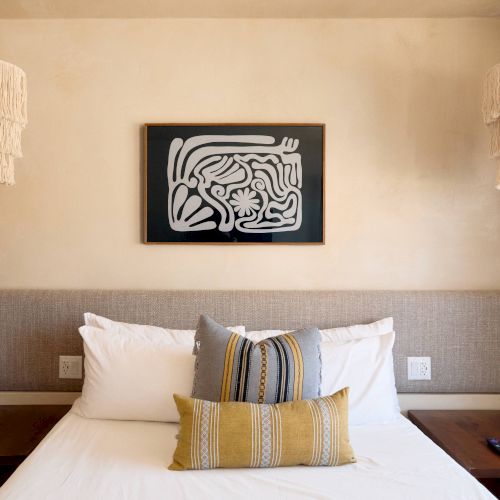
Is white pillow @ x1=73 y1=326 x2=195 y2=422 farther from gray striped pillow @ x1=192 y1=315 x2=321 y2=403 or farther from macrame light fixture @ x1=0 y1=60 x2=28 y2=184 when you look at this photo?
macrame light fixture @ x1=0 y1=60 x2=28 y2=184

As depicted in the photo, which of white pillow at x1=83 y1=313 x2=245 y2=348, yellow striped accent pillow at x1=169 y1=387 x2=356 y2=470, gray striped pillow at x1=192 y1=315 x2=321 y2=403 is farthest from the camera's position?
white pillow at x1=83 y1=313 x2=245 y2=348

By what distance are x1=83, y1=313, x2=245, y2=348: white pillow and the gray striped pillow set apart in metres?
0.27

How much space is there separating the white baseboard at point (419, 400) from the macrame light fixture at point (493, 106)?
3.34ft

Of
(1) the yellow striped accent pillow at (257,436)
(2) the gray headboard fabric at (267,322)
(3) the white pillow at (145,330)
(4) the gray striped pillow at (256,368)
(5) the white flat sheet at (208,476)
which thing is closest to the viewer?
(5) the white flat sheet at (208,476)

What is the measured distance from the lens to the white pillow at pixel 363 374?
1984 millimetres

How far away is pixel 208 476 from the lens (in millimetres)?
1534

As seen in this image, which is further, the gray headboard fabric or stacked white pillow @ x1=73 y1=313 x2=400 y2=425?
the gray headboard fabric

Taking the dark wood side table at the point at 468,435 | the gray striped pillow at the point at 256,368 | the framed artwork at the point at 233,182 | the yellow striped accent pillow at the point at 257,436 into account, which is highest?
the framed artwork at the point at 233,182

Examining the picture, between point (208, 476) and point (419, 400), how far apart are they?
1222mm

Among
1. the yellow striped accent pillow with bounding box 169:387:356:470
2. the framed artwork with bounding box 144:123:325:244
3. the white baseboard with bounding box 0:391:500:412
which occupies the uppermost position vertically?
the framed artwork with bounding box 144:123:325:244

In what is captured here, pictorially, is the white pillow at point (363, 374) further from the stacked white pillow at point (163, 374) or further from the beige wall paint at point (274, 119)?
the beige wall paint at point (274, 119)

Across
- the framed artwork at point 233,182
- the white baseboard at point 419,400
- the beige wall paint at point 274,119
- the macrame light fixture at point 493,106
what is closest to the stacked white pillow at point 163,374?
the white baseboard at point 419,400

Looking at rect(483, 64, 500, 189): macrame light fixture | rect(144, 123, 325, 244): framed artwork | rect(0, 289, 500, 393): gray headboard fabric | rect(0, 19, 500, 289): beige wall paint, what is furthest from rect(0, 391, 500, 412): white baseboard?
rect(483, 64, 500, 189): macrame light fixture

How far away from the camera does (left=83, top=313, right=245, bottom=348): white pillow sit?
2.13 m
